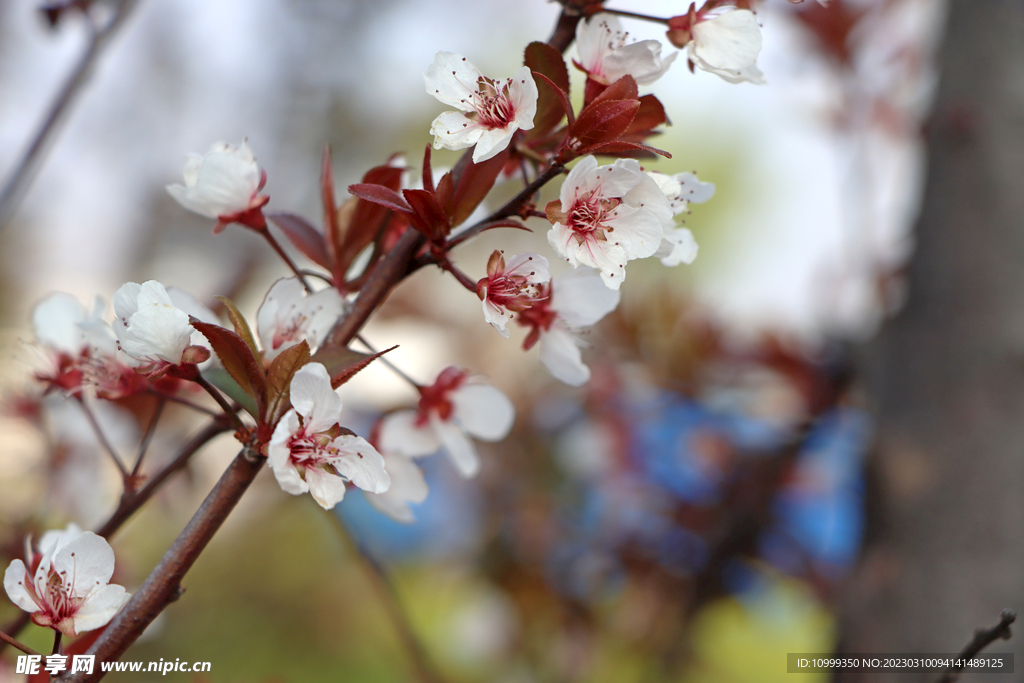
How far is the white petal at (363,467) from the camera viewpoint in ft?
1.03

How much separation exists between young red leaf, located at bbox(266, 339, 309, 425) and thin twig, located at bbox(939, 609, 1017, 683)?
38 centimetres

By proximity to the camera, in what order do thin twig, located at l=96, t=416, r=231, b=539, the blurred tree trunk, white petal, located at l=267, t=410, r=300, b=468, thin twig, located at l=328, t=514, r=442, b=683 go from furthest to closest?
the blurred tree trunk → thin twig, located at l=328, t=514, r=442, b=683 → thin twig, located at l=96, t=416, r=231, b=539 → white petal, located at l=267, t=410, r=300, b=468

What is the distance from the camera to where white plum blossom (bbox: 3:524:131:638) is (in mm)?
315

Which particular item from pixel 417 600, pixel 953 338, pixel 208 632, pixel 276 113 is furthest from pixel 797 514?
pixel 276 113

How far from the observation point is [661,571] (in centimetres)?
139

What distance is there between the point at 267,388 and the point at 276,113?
325 centimetres

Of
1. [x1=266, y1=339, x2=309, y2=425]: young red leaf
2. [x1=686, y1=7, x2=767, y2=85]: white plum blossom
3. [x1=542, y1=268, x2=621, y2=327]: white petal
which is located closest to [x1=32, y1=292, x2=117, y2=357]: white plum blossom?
[x1=266, y1=339, x2=309, y2=425]: young red leaf

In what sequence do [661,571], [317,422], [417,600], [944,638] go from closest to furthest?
1. [317,422]
2. [944,638]
3. [661,571]
4. [417,600]

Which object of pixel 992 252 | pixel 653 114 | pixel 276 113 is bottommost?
pixel 992 252

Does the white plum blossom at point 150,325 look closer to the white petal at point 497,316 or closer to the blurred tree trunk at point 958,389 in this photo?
the white petal at point 497,316

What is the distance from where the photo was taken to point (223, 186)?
0.40m

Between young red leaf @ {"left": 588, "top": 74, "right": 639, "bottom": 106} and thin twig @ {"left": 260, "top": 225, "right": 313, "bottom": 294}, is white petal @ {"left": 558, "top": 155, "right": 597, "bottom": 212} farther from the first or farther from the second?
thin twig @ {"left": 260, "top": 225, "right": 313, "bottom": 294}

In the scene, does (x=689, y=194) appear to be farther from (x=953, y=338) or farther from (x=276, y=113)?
(x=276, y=113)

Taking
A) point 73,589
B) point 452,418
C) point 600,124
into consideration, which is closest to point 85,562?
point 73,589
